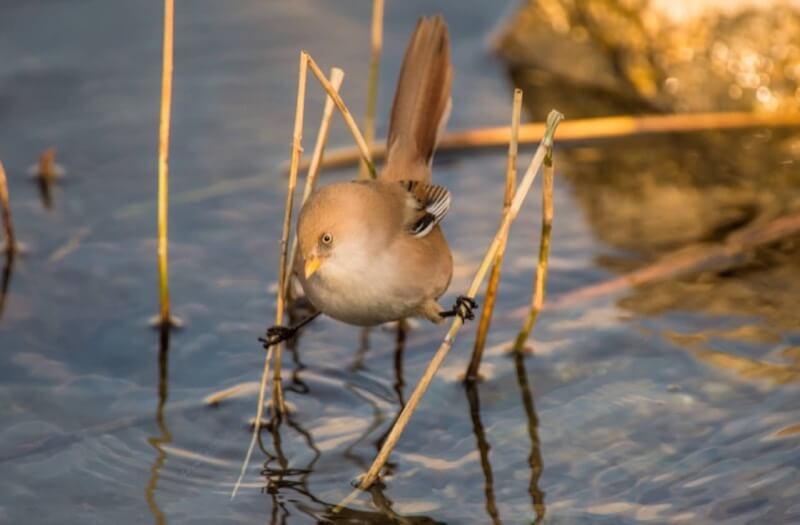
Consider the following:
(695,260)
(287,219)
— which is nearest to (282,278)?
(287,219)

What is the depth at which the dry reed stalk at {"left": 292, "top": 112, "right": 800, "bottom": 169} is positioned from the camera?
754 centimetres

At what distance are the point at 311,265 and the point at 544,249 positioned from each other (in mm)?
1054

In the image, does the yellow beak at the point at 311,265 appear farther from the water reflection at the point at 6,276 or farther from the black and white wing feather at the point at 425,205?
the water reflection at the point at 6,276

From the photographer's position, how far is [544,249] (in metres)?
5.18

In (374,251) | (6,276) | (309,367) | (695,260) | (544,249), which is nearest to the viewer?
(374,251)

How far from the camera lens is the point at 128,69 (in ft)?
27.5

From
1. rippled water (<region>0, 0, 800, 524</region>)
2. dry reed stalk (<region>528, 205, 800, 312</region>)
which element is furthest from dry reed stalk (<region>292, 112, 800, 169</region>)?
dry reed stalk (<region>528, 205, 800, 312</region>)

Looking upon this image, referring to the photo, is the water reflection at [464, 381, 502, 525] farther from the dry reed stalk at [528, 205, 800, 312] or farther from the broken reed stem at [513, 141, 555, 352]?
the dry reed stalk at [528, 205, 800, 312]

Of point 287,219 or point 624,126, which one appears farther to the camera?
point 624,126

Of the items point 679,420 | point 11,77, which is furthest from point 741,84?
point 11,77

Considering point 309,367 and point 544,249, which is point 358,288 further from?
point 309,367

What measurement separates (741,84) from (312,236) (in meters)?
4.12

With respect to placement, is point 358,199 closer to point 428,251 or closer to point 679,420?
point 428,251

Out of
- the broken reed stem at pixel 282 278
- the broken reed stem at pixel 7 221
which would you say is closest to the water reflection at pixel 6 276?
the broken reed stem at pixel 7 221
